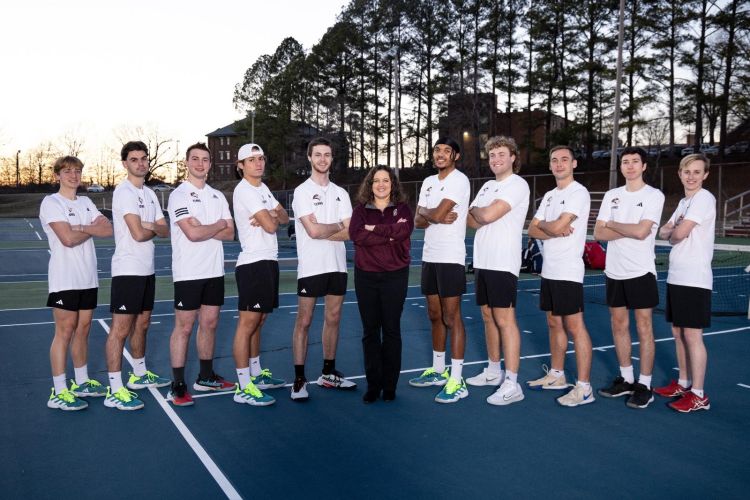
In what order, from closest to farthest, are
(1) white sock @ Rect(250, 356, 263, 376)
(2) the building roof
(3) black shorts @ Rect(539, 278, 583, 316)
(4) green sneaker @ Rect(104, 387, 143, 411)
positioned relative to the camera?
(4) green sneaker @ Rect(104, 387, 143, 411)
(3) black shorts @ Rect(539, 278, 583, 316)
(1) white sock @ Rect(250, 356, 263, 376)
(2) the building roof

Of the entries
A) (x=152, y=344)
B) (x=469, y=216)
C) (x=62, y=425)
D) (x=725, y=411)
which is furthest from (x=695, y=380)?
(x=152, y=344)

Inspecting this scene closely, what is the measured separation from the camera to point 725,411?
502cm

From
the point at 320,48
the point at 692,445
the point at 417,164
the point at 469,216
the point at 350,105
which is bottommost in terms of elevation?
the point at 692,445

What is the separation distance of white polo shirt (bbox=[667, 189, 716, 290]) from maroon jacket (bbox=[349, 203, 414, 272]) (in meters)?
2.16

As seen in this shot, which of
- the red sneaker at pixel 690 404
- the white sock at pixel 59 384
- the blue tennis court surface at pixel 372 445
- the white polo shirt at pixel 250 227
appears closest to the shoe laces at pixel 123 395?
the blue tennis court surface at pixel 372 445

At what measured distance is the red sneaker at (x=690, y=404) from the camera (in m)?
4.99

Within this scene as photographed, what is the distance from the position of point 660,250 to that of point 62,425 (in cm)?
1898

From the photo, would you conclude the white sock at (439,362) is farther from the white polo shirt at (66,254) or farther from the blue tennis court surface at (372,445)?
the white polo shirt at (66,254)

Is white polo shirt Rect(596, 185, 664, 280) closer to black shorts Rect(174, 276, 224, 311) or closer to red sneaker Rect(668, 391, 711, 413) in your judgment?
red sneaker Rect(668, 391, 711, 413)

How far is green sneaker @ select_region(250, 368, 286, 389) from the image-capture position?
18.5 ft

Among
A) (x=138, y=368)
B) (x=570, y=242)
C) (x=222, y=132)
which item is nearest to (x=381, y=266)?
(x=570, y=242)

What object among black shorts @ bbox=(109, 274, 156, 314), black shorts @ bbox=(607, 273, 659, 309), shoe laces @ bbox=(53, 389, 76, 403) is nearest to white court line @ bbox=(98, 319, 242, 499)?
shoe laces @ bbox=(53, 389, 76, 403)

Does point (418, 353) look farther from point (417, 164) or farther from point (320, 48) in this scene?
point (320, 48)

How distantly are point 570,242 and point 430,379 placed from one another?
1769 millimetres
